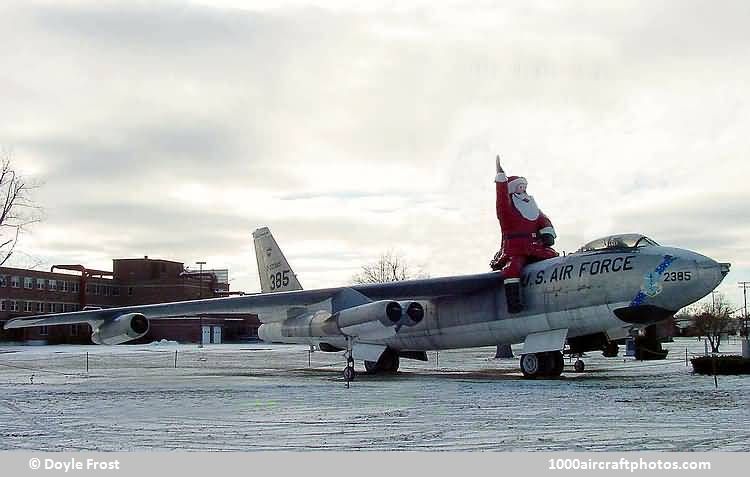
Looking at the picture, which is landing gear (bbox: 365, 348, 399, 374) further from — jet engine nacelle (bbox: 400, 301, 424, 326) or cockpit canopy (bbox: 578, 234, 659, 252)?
cockpit canopy (bbox: 578, 234, 659, 252)

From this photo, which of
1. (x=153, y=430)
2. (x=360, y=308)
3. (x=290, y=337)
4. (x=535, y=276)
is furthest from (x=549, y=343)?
(x=153, y=430)

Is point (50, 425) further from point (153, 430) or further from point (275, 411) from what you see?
point (275, 411)

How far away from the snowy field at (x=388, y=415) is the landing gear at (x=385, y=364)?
17.1ft

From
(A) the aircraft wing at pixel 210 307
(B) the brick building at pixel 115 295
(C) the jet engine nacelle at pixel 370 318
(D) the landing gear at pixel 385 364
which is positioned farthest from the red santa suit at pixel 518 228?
(B) the brick building at pixel 115 295

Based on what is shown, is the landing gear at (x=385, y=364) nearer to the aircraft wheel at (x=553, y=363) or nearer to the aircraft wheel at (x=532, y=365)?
the aircraft wheel at (x=532, y=365)

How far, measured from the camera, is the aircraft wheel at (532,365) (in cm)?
2355

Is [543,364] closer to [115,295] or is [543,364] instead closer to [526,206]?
[526,206]

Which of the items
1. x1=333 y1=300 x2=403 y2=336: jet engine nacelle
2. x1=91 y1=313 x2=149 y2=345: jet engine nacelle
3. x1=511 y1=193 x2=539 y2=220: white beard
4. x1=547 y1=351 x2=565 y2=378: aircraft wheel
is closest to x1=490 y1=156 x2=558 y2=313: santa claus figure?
x1=511 y1=193 x2=539 y2=220: white beard

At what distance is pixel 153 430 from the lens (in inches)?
493

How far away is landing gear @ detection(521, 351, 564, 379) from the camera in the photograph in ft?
76.8
